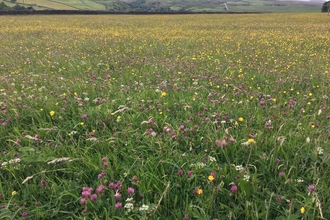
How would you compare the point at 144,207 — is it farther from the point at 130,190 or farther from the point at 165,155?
the point at 165,155

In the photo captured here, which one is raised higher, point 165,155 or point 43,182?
point 165,155

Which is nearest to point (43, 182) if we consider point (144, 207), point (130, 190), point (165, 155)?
point (130, 190)

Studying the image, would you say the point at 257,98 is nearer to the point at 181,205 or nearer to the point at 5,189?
the point at 181,205

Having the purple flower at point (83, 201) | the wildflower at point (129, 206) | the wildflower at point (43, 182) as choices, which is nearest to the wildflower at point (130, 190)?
the wildflower at point (129, 206)

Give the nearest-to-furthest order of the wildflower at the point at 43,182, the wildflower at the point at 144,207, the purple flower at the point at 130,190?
the wildflower at the point at 144,207
the purple flower at the point at 130,190
the wildflower at the point at 43,182

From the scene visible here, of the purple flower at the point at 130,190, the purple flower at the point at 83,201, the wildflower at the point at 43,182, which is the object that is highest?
the purple flower at the point at 130,190

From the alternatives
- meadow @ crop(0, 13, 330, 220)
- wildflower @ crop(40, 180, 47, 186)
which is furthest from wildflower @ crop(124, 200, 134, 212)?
wildflower @ crop(40, 180, 47, 186)

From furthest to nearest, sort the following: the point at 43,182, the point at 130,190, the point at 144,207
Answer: the point at 43,182 < the point at 130,190 < the point at 144,207

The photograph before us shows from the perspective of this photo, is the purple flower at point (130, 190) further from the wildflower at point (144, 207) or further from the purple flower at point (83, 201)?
the purple flower at point (83, 201)

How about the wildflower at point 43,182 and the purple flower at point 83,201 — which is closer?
the purple flower at point 83,201

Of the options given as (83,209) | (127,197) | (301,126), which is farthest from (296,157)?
(83,209)

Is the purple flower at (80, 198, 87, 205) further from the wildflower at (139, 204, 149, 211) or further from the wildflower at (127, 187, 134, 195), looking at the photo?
the wildflower at (139, 204, 149, 211)

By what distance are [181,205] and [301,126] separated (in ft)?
7.35

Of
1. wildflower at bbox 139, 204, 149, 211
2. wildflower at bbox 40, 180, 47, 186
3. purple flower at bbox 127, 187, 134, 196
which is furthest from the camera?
wildflower at bbox 40, 180, 47, 186
